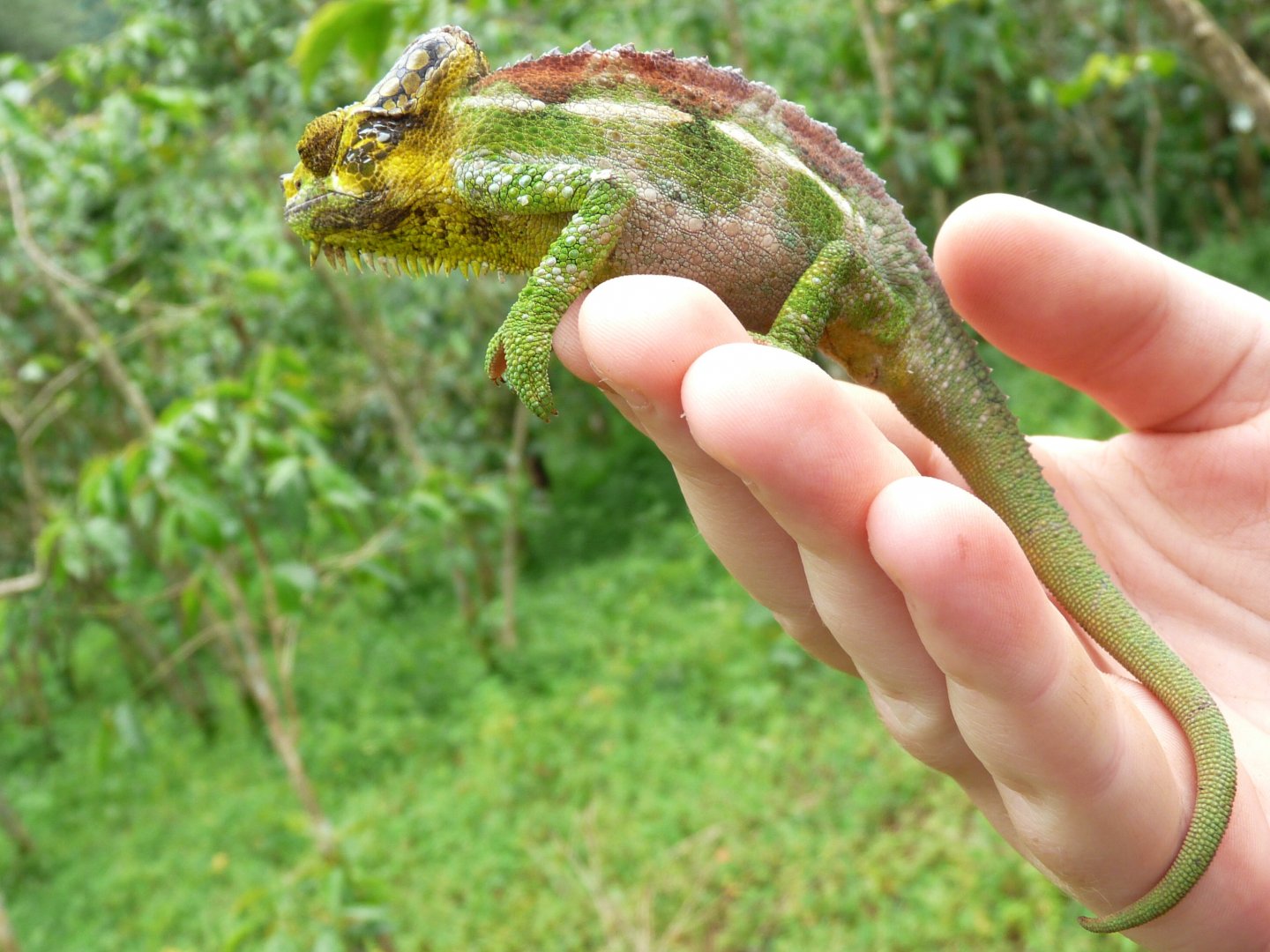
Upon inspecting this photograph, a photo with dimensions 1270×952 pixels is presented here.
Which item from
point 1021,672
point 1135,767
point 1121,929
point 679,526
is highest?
point 1021,672

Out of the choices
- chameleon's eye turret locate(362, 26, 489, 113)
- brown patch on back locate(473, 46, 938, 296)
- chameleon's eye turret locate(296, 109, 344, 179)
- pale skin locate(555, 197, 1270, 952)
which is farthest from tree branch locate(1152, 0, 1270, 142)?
chameleon's eye turret locate(296, 109, 344, 179)

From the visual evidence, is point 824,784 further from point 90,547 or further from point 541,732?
point 90,547

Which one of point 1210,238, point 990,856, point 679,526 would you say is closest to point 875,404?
point 990,856

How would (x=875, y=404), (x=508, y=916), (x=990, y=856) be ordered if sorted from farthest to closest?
(x=508, y=916) < (x=990, y=856) < (x=875, y=404)

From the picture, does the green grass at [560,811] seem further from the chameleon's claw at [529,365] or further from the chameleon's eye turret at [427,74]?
the chameleon's eye turret at [427,74]

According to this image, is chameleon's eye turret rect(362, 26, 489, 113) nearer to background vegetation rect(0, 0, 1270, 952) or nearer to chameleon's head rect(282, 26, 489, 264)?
chameleon's head rect(282, 26, 489, 264)
